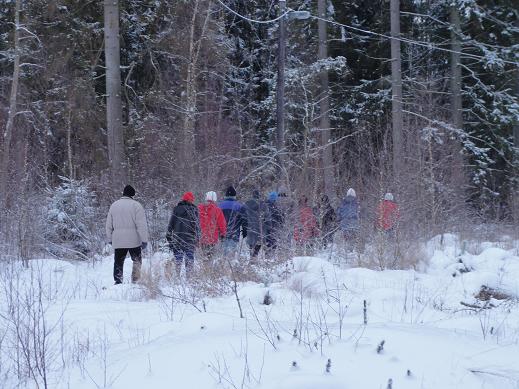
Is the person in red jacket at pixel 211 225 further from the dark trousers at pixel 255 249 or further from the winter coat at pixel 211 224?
the dark trousers at pixel 255 249

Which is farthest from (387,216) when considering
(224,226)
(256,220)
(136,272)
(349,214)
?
(136,272)

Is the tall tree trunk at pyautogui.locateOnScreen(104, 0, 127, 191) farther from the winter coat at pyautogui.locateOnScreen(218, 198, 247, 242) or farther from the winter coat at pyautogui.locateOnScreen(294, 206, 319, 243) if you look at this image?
the winter coat at pyautogui.locateOnScreen(294, 206, 319, 243)

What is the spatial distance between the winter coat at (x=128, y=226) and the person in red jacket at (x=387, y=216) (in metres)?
3.94

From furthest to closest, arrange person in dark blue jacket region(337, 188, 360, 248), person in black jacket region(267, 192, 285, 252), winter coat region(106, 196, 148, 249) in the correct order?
person in dark blue jacket region(337, 188, 360, 248)
person in black jacket region(267, 192, 285, 252)
winter coat region(106, 196, 148, 249)

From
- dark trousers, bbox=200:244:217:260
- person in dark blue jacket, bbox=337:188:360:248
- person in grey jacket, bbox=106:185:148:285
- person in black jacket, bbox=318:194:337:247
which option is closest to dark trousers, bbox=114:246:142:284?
person in grey jacket, bbox=106:185:148:285

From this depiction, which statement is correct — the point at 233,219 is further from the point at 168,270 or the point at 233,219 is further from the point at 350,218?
the point at 350,218

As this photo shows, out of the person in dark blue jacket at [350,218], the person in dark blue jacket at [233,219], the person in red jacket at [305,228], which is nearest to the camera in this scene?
the person in red jacket at [305,228]

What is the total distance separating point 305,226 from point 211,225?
1.68m

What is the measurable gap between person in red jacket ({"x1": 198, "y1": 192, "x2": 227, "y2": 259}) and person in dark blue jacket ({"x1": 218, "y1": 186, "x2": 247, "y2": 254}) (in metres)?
0.52

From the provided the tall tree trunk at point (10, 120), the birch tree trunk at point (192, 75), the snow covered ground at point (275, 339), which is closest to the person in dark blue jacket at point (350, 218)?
the snow covered ground at point (275, 339)

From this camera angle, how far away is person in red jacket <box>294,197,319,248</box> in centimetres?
1155

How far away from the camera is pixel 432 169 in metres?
17.6

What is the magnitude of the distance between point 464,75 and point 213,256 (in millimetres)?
19757

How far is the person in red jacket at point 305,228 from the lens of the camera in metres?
11.5
